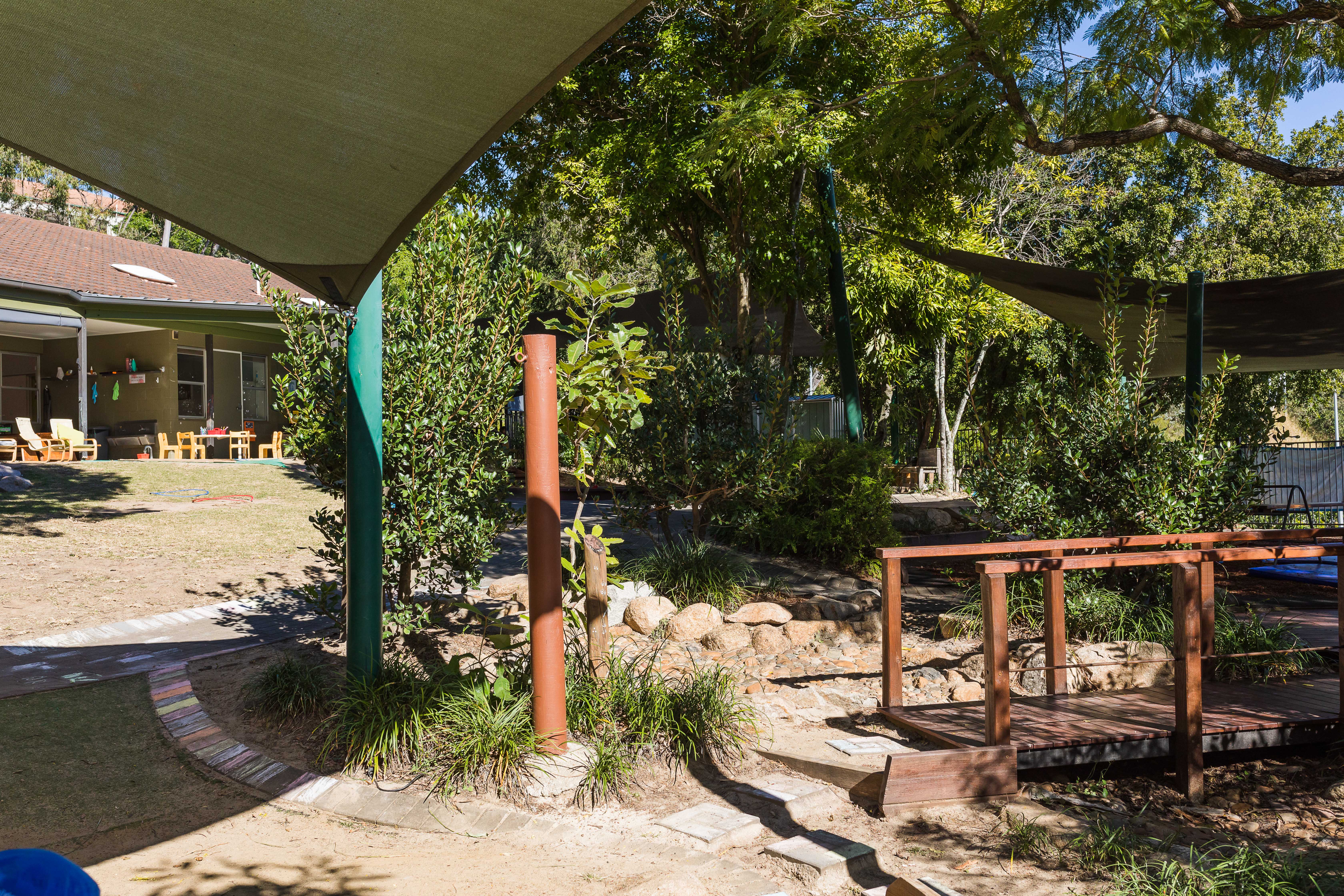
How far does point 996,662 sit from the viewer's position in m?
4.05

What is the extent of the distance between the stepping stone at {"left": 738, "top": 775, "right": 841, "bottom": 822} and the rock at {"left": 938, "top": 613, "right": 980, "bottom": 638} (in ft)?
8.15

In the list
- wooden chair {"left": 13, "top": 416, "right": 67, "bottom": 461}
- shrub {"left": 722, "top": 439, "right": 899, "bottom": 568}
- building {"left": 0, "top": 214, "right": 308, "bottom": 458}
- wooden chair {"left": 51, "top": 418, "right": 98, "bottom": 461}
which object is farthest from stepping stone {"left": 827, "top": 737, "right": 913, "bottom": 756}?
wooden chair {"left": 13, "top": 416, "right": 67, "bottom": 461}

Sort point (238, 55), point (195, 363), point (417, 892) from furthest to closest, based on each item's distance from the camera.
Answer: point (195, 363) → point (417, 892) → point (238, 55)

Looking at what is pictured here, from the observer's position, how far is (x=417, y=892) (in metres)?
3.05

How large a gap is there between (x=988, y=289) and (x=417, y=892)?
43.6 feet

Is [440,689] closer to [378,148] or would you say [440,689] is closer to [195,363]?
[378,148]

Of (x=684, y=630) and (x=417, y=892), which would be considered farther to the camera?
(x=684, y=630)

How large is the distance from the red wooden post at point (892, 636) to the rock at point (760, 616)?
1.60 metres

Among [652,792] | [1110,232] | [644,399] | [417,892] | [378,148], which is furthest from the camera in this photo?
[1110,232]

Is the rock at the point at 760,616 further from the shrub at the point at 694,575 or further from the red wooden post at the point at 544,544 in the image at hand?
the red wooden post at the point at 544,544

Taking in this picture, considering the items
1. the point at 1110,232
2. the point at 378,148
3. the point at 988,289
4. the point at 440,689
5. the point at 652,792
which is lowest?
the point at 652,792

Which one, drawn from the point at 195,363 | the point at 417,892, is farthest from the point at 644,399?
the point at 195,363

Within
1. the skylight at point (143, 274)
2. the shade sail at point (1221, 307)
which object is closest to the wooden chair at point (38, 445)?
the skylight at point (143, 274)

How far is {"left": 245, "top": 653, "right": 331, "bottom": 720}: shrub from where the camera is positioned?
4438 mm
